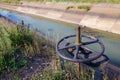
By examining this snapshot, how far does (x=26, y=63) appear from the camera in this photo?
20.2ft

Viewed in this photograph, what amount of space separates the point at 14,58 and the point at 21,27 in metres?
2.04

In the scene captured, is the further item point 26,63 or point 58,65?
point 26,63

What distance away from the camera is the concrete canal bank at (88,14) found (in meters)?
11.8

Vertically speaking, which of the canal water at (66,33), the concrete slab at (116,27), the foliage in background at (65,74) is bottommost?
the canal water at (66,33)

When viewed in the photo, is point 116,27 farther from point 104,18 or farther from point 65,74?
point 65,74

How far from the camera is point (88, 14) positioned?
13680mm

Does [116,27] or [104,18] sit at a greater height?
[104,18]

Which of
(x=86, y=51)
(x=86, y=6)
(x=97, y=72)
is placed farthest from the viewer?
(x=86, y=6)

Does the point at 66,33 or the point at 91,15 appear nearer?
the point at 66,33

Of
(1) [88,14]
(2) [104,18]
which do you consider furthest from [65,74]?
(1) [88,14]

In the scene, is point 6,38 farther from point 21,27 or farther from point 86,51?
point 86,51

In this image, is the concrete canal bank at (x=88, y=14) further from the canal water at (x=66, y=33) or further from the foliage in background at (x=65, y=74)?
the foliage in background at (x=65, y=74)

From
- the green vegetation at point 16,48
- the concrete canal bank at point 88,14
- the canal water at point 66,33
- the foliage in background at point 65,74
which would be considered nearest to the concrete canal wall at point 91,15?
the concrete canal bank at point 88,14

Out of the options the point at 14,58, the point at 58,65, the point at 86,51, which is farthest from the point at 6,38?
the point at 86,51
